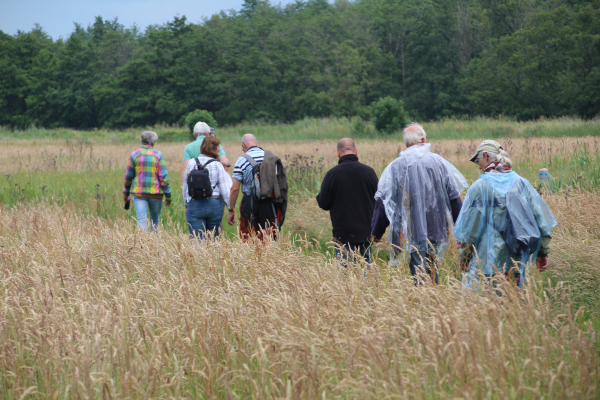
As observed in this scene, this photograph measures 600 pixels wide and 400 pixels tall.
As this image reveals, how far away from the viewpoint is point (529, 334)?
2.87 m

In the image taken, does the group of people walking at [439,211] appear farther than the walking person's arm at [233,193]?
No

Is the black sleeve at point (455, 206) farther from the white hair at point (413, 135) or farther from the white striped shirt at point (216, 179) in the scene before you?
the white striped shirt at point (216, 179)

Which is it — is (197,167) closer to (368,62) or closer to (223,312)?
(223,312)

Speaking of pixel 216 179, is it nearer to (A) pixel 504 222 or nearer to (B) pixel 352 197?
(B) pixel 352 197

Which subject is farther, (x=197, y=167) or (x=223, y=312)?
(x=197, y=167)

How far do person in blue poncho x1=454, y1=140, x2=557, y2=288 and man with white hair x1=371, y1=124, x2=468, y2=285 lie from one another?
0.72m

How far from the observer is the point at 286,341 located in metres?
3.01

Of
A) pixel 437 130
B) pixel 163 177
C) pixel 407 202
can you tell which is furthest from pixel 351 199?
pixel 437 130

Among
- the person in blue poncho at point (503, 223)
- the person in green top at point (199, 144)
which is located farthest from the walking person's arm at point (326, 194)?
the person in green top at point (199, 144)

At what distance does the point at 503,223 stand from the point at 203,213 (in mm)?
3925

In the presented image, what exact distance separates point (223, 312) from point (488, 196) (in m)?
2.04

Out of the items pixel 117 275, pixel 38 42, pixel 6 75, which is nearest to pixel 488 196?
pixel 117 275

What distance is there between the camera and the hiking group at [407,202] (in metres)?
3.88

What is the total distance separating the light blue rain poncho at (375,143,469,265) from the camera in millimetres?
4730
